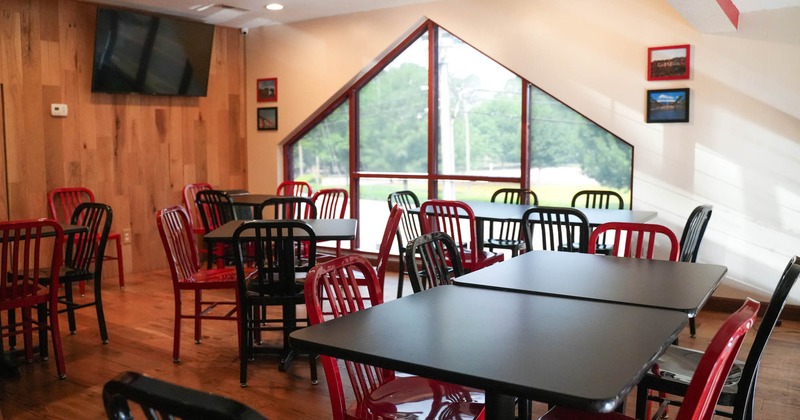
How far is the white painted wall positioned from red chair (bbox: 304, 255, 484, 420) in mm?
3598

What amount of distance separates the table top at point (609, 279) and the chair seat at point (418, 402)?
1.22 ft

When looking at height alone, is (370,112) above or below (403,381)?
above

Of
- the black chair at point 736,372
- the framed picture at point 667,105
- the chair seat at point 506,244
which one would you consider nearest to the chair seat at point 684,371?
the black chair at point 736,372

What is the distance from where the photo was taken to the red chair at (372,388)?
186cm

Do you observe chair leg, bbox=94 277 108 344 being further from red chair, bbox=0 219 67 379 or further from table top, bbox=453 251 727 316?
table top, bbox=453 251 727 316

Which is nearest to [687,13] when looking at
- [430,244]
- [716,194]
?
[716,194]

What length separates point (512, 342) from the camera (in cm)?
157

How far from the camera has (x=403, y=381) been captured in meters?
2.11

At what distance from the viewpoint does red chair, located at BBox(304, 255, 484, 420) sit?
186 cm

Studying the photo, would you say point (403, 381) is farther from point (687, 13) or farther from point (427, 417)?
point (687, 13)

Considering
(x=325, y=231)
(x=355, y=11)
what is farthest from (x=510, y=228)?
(x=355, y=11)

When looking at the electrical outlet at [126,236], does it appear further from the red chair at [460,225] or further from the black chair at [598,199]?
the black chair at [598,199]

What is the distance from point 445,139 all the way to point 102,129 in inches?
124

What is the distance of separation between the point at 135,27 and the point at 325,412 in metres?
4.46
